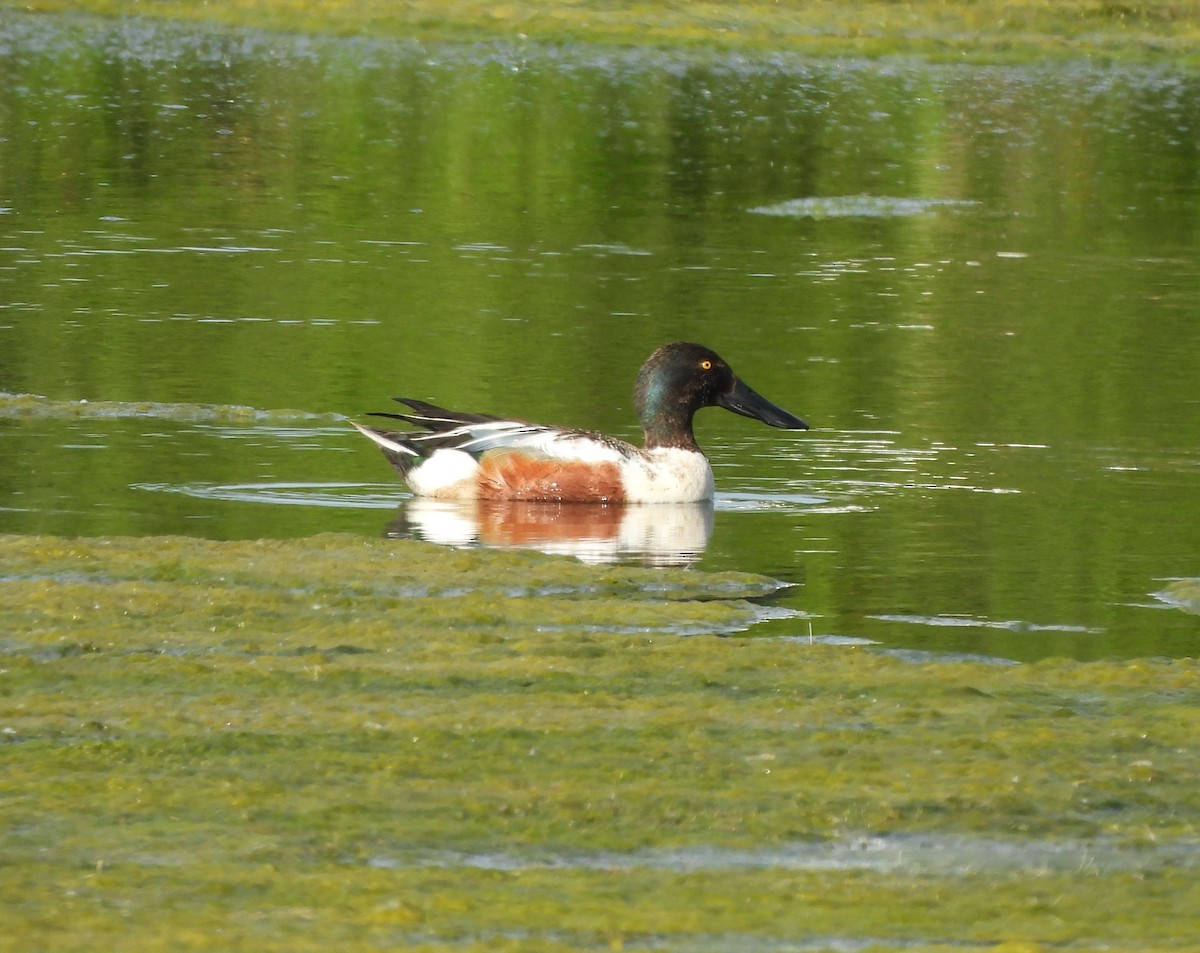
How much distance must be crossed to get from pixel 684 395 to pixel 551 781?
255 inches

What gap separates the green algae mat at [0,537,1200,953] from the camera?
19.5ft

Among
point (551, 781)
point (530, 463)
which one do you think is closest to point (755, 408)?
point (530, 463)

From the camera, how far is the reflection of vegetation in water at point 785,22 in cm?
4703

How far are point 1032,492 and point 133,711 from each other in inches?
255

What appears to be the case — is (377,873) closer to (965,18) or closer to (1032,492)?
(1032,492)

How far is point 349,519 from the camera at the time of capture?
1202 cm

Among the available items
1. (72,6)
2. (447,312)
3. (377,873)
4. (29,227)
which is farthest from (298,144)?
(377,873)

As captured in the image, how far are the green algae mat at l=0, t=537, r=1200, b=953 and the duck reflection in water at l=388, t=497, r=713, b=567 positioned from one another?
5.65 ft

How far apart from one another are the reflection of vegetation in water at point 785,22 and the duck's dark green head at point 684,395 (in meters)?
33.5

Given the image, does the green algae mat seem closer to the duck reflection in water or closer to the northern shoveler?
the duck reflection in water

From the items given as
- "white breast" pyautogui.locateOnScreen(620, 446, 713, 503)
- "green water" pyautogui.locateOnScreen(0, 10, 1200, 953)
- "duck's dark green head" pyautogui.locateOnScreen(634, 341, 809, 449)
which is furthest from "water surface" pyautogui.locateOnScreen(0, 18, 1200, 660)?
"duck's dark green head" pyautogui.locateOnScreen(634, 341, 809, 449)

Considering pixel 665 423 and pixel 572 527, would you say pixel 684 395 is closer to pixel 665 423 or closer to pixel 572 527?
pixel 665 423

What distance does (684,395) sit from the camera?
13.4 m

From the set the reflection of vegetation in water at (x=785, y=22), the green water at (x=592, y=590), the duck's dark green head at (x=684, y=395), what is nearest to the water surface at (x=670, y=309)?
the green water at (x=592, y=590)
